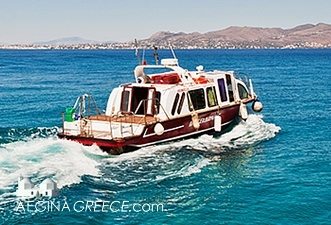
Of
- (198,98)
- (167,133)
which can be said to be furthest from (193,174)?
(198,98)

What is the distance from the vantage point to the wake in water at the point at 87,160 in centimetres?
2378

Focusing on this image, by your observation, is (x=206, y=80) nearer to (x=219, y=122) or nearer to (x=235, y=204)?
(x=219, y=122)

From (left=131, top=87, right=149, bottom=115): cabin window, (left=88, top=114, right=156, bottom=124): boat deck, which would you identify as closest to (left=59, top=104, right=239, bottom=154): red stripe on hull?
(left=88, top=114, right=156, bottom=124): boat deck

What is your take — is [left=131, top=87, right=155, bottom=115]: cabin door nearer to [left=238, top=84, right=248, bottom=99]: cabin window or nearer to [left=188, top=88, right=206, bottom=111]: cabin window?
[left=188, top=88, right=206, bottom=111]: cabin window

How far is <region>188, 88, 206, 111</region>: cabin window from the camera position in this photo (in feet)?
109

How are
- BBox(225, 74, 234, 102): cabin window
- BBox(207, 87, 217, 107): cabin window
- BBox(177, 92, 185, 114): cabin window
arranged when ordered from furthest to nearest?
BBox(225, 74, 234, 102): cabin window
BBox(207, 87, 217, 107): cabin window
BBox(177, 92, 185, 114): cabin window

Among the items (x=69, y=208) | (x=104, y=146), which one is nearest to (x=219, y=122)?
(x=104, y=146)

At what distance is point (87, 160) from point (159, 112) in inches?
266

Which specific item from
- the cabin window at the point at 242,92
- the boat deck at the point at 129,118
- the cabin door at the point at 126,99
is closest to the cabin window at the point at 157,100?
the boat deck at the point at 129,118

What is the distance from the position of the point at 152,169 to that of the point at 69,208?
6833mm

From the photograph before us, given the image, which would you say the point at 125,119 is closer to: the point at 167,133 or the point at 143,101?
the point at 143,101

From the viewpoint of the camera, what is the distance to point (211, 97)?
3497 centimetres

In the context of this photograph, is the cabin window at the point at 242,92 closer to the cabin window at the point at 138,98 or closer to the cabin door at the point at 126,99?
the cabin window at the point at 138,98

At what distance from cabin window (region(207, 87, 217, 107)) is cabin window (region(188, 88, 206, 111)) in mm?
618
